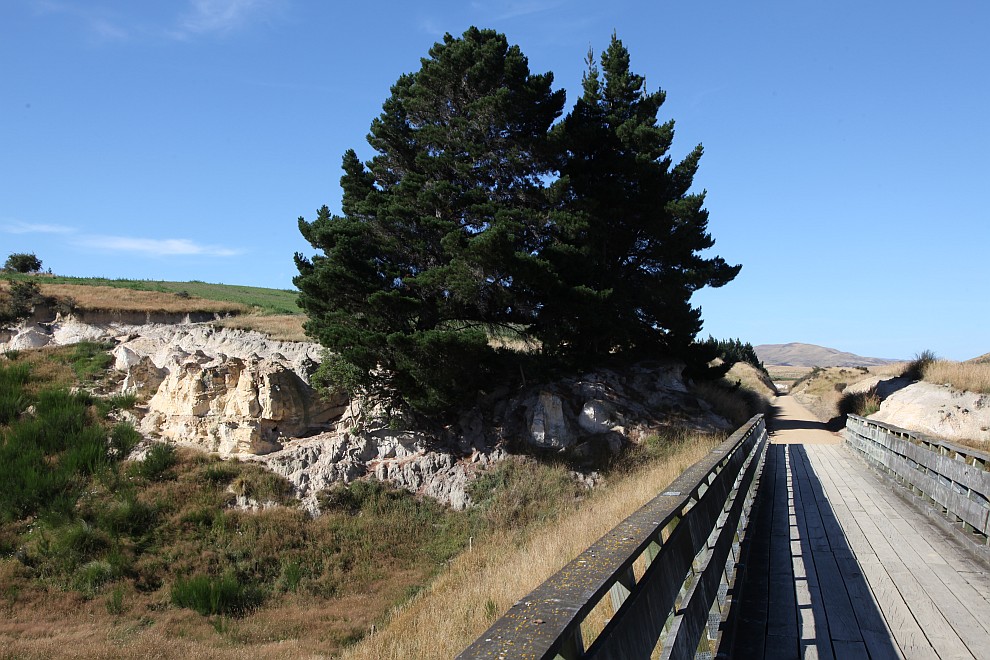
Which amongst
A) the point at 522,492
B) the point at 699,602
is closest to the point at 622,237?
the point at 522,492

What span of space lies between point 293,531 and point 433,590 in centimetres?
681

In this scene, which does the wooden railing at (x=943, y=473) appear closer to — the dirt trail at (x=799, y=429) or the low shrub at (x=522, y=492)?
the low shrub at (x=522, y=492)

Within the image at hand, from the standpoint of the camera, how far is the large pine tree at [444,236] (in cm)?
1680

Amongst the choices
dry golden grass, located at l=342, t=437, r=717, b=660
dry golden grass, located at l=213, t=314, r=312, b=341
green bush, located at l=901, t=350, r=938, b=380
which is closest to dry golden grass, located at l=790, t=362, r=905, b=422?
green bush, located at l=901, t=350, r=938, b=380

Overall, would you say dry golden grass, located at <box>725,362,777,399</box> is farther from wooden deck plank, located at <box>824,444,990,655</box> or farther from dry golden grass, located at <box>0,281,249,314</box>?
wooden deck plank, located at <box>824,444,990,655</box>

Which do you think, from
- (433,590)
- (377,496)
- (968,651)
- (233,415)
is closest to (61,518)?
(233,415)

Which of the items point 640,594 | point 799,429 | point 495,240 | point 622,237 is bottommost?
point 799,429

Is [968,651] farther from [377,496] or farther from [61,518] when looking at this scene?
[61,518]

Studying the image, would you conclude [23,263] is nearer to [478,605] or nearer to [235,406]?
[235,406]

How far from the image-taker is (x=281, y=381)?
19406mm

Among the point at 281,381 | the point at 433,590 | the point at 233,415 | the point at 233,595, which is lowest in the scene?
the point at 233,595

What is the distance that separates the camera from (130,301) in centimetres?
2788

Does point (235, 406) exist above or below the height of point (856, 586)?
below

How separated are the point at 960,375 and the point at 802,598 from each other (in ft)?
72.3
